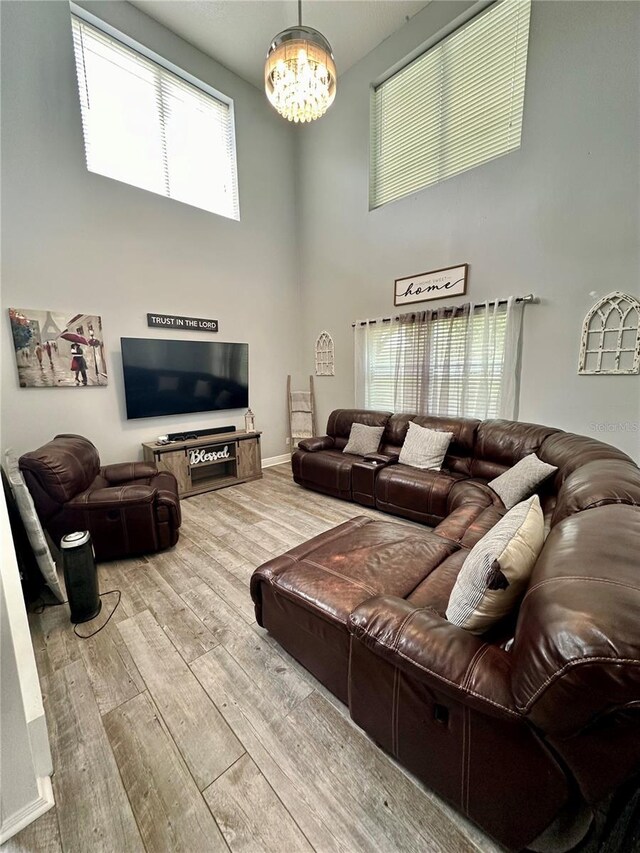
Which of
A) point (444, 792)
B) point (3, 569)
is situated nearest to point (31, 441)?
point (3, 569)

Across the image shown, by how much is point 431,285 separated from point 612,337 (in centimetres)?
174

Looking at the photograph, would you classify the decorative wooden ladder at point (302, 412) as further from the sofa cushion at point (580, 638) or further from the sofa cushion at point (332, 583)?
the sofa cushion at point (580, 638)

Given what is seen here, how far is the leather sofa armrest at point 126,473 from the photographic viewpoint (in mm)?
2858

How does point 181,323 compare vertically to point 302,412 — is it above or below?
above

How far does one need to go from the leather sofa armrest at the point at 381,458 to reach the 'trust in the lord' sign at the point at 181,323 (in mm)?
2553

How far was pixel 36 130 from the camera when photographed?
9.32 ft

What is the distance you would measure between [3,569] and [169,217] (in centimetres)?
397

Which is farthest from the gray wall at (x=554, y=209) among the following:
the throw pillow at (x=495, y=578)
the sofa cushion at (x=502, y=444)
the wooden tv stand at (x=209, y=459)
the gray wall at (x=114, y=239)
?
the wooden tv stand at (x=209, y=459)

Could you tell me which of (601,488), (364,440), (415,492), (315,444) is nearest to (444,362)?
(364,440)

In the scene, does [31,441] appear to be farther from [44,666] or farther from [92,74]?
[92,74]

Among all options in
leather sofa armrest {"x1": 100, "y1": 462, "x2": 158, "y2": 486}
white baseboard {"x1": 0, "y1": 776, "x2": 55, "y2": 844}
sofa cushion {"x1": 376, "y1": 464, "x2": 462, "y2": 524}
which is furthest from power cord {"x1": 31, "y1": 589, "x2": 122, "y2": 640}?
sofa cushion {"x1": 376, "y1": 464, "x2": 462, "y2": 524}

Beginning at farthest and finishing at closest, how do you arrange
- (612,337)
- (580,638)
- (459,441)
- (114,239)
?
(114,239) → (459,441) → (612,337) → (580,638)

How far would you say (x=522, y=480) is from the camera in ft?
7.63

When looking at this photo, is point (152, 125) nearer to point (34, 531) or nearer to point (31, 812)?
point (34, 531)
